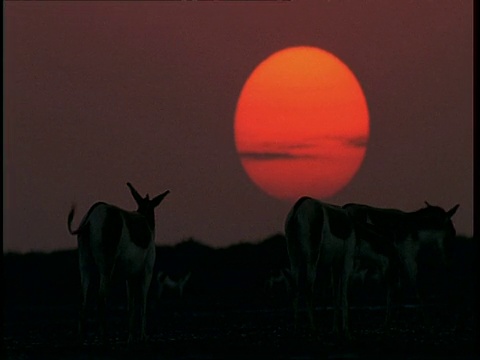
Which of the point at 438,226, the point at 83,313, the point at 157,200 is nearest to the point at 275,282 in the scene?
the point at 438,226

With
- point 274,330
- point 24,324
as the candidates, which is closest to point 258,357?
point 274,330

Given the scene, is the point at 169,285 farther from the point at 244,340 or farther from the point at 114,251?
the point at 114,251

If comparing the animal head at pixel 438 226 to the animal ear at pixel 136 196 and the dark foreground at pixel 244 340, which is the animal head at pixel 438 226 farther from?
the animal ear at pixel 136 196

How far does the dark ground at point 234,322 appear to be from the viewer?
21000 mm

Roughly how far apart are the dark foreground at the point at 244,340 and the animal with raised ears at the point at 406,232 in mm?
1365

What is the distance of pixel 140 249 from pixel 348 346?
4.32m

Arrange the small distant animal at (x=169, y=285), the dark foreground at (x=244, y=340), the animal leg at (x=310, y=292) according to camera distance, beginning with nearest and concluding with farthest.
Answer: the dark foreground at (x=244, y=340)
the animal leg at (x=310, y=292)
the small distant animal at (x=169, y=285)

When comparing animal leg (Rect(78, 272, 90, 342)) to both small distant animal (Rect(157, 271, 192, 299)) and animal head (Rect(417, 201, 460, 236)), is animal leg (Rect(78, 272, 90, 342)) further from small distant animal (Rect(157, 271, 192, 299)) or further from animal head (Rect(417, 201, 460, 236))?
small distant animal (Rect(157, 271, 192, 299))

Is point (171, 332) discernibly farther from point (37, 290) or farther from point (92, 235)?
point (37, 290)

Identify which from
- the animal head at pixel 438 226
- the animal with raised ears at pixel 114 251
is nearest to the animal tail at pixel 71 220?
the animal with raised ears at pixel 114 251

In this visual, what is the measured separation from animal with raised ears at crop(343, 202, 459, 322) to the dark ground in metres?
1.36

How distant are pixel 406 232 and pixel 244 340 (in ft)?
20.5

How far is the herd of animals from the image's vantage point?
22406 millimetres

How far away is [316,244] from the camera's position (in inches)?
952
